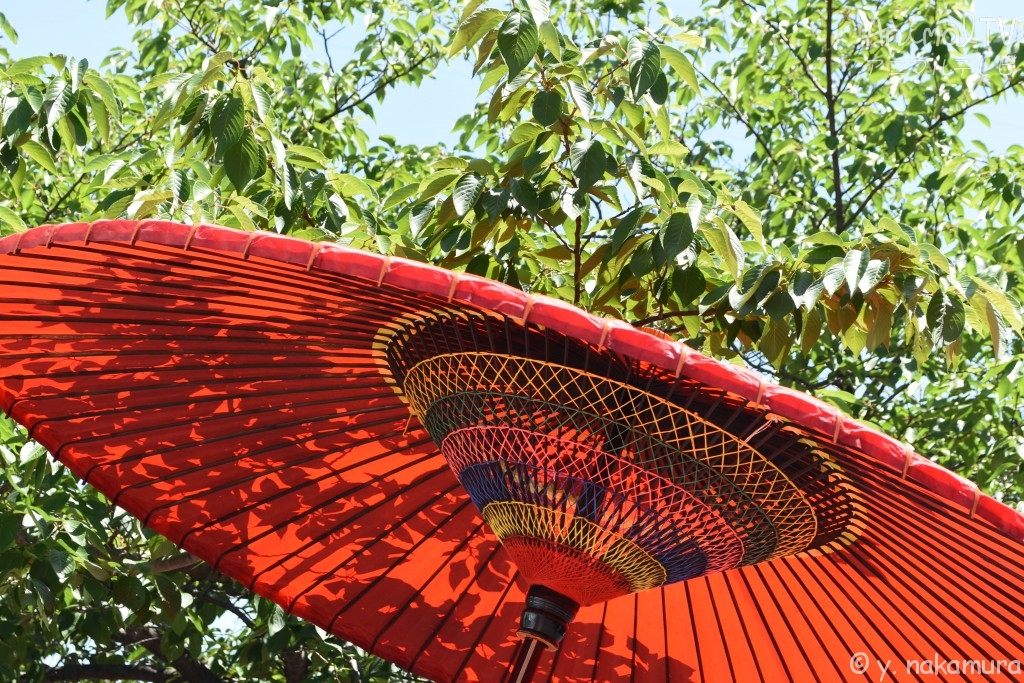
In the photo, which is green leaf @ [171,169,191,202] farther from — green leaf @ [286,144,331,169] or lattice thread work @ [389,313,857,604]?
lattice thread work @ [389,313,857,604]

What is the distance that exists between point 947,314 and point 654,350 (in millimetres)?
1370

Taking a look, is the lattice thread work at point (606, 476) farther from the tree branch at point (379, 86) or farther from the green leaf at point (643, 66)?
the tree branch at point (379, 86)

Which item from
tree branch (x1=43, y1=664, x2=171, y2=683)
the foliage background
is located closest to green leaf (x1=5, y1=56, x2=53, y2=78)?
the foliage background

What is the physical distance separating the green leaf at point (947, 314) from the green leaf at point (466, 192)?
1.05m

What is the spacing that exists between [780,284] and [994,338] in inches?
19.3

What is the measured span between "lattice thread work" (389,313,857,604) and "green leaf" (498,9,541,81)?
0.66m

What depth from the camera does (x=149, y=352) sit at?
2113mm

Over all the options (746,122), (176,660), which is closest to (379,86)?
(746,122)

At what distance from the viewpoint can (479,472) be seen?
1918 millimetres

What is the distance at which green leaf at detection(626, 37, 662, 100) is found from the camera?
7.86ft

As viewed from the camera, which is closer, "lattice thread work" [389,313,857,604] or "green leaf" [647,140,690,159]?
"lattice thread work" [389,313,857,604]

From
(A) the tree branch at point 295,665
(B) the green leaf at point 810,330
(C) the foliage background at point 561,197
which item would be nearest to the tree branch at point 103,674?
(C) the foliage background at point 561,197

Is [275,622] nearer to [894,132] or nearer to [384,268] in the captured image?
[384,268]

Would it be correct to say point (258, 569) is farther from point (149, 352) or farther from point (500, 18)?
point (500, 18)
